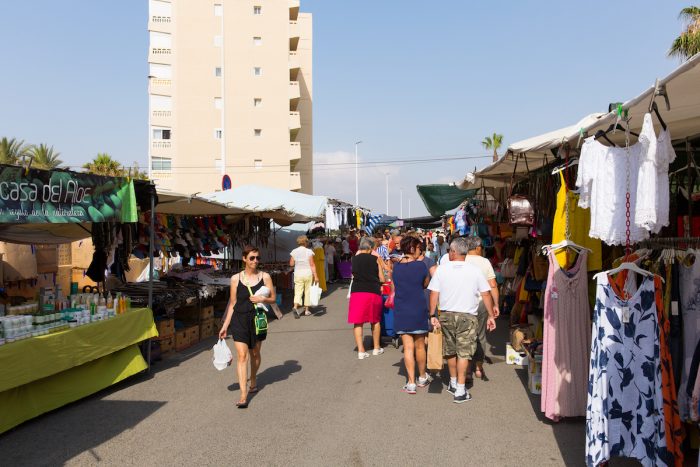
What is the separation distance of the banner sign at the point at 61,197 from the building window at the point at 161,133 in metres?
34.8

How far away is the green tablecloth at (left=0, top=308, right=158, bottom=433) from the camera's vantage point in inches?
202

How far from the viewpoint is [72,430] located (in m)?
5.26

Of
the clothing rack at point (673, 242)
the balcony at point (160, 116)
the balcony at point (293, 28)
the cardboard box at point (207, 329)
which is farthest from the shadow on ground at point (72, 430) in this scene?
the balcony at point (293, 28)

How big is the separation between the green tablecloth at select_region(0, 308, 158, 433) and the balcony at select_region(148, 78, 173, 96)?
35462 mm

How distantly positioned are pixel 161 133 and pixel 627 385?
131 ft

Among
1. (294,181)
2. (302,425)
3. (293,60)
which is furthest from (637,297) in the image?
(293,60)

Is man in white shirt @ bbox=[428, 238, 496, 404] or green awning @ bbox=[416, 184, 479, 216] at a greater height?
Answer: green awning @ bbox=[416, 184, 479, 216]

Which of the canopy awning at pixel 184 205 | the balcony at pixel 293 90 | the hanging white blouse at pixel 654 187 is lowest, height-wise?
the hanging white blouse at pixel 654 187

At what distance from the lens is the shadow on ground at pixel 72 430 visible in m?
4.65

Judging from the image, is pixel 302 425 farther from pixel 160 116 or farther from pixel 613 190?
pixel 160 116

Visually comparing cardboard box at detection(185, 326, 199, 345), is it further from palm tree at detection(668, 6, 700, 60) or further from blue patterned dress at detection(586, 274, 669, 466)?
palm tree at detection(668, 6, 700, 60)

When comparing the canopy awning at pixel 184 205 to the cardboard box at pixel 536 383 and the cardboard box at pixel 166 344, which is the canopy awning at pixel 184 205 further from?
the cardboard box at pixel 536 383

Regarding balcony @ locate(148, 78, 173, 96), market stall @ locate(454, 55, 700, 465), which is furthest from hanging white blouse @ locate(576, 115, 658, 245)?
balcony @ locate(148, 78, 173, 96)

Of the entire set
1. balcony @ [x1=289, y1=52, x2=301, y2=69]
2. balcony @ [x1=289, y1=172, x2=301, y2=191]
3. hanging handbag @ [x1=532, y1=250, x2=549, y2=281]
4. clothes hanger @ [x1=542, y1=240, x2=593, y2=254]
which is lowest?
hanging handbag @ [x1=532, y1=250, x2=549, y2=281]
